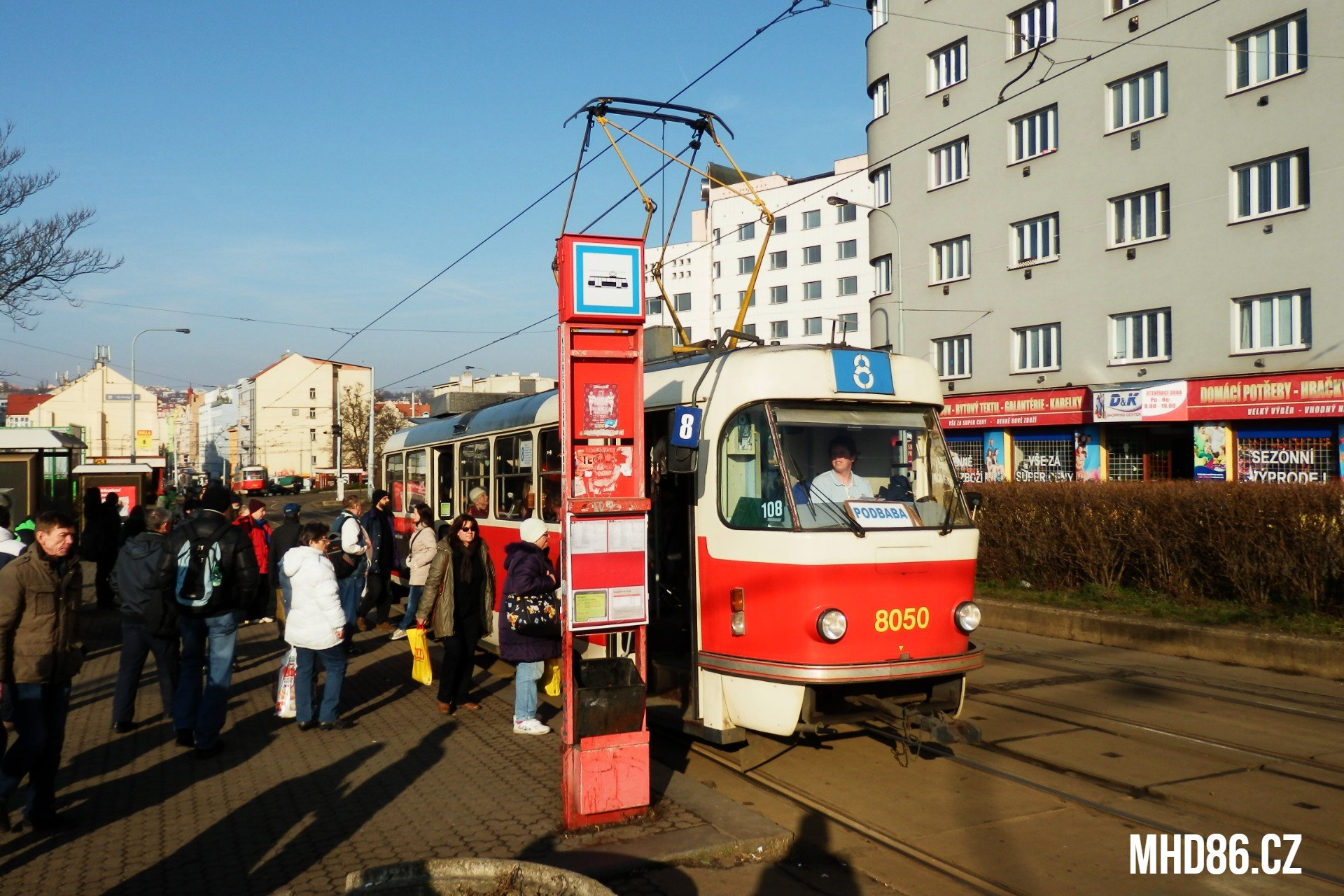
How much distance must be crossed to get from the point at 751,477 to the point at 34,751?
4.60 meters

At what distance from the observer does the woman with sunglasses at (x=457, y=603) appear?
9.24 metres

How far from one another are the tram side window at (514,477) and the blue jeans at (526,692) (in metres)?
2.88

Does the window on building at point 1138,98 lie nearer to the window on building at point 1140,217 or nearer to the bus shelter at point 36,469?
the window on building at point 1140,217

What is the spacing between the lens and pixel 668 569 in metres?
9.14

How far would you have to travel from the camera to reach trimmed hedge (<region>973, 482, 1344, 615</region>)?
40.2 feet

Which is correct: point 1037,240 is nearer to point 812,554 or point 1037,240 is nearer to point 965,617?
point 965,617

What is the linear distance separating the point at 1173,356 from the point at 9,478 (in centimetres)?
2536

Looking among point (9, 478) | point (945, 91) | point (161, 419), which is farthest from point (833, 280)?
point (161, 419)

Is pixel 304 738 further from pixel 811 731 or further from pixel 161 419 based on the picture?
pixel 161 419

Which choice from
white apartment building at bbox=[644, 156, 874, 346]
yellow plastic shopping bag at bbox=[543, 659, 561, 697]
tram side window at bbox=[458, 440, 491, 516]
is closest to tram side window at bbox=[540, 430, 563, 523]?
yellow plastic shopping bag at bbox=[543, 659, 561, 697]

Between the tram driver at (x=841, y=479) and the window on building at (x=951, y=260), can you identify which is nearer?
the tram driver at (x=841, y=479)

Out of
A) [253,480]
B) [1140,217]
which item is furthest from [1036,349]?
[253,480]

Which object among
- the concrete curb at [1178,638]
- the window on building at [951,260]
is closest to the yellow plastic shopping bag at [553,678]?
the concrete curb at [1178,638]

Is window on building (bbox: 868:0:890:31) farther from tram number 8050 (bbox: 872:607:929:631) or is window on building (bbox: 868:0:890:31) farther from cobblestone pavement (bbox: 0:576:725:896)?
tram number 8050 (bbox: 872:607:929:631)
